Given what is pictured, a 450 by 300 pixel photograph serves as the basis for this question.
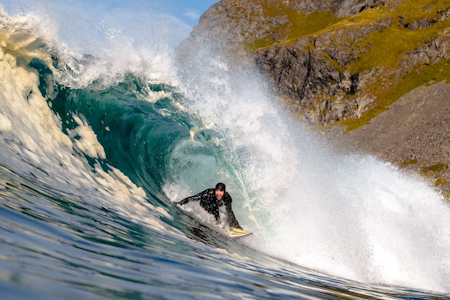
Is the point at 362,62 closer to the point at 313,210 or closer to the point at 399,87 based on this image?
the point at 399,87

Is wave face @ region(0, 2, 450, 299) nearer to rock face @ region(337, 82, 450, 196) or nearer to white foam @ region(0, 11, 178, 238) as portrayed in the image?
white foam @ region(0, 11, 178, 238)

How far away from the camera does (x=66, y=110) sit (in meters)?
9.98

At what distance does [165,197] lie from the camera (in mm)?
11359

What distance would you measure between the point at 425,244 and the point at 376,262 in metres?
2.41

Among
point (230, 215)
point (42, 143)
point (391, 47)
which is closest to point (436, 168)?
point (230, 215)

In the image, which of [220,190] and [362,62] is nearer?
[220,190]

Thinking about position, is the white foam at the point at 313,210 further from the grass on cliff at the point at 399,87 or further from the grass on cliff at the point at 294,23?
the grass on cliff at the point at 294,23

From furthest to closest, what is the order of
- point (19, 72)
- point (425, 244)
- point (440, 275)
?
point (425, 244), point (440, 275), point (19, 72)

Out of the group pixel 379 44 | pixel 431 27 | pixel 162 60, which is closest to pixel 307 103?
pixel 379 44

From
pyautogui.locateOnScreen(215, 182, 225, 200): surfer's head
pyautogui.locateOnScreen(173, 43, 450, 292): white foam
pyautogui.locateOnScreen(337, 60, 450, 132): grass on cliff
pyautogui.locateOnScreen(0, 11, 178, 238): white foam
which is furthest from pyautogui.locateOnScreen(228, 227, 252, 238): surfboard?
pyautogui.locateOnScreen(337, 60, 450, 132): grass on cliff

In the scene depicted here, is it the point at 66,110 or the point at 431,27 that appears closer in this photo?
the point at 66,110

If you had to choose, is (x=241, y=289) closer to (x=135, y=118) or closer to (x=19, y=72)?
(x=19, y=72)

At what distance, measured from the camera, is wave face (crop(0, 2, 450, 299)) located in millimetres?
2855

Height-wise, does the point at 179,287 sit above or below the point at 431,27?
below
